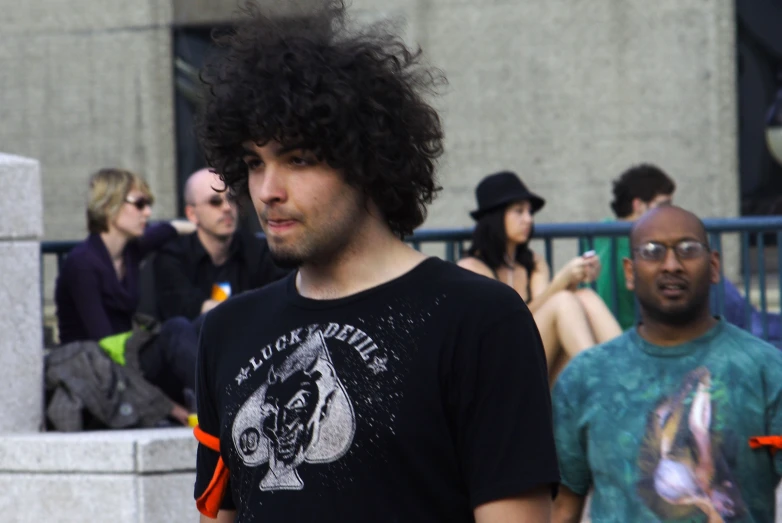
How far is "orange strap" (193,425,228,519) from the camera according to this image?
2.66 m

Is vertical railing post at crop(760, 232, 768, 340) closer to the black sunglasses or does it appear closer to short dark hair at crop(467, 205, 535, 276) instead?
short dark hair at crop(467, 205, 535, 276)

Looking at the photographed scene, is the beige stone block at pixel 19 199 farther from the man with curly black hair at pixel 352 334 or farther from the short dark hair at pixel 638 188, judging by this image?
the man with curly black hair at pixel 352 334

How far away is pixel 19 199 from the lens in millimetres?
6234

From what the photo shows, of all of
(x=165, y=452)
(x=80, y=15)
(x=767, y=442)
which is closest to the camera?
(x=767, y=442)

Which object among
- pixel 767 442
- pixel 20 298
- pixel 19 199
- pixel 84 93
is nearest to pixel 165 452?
pixel 20 298

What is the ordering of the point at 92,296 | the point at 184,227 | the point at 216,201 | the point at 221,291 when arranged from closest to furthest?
the point at 92,296 < the point at 221,291 < the point at 216,201 < the point at 184,227

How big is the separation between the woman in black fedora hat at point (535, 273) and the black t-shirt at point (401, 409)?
446cm

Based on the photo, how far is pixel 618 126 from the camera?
1080 centimetres

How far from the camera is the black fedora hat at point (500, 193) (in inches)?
287

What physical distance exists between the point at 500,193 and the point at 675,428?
3.38 m

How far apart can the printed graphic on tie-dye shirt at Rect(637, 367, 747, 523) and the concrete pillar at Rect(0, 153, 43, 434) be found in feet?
10.5

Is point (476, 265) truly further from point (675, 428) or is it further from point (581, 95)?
point (581, 95)

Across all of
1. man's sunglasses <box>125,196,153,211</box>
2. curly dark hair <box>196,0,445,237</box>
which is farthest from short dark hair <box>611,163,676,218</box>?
curly dark hair <box>196,0,445,237</box>

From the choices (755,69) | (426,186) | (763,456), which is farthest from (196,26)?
(426,186)
